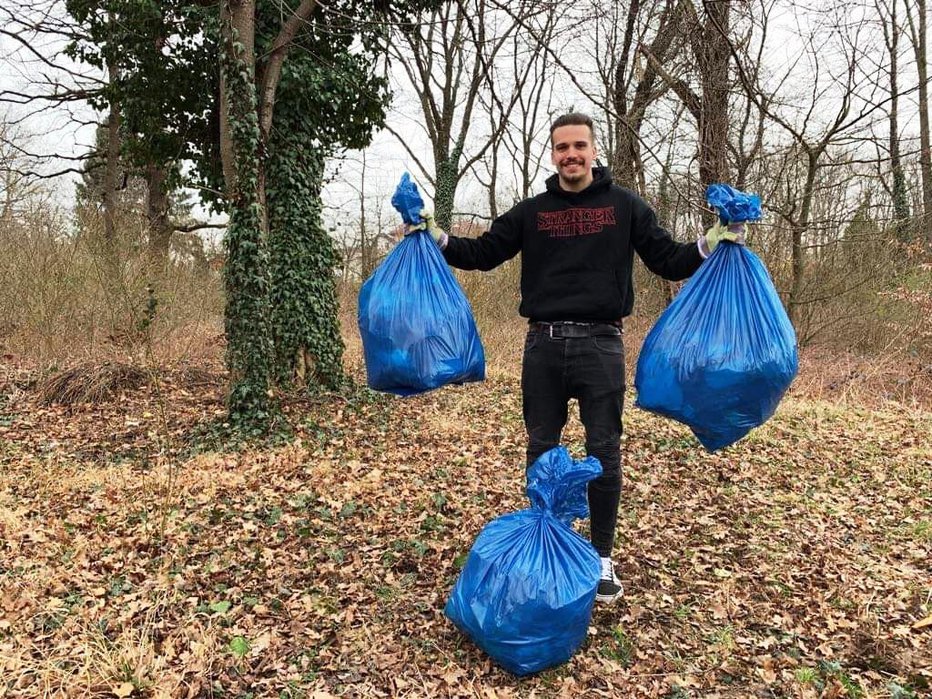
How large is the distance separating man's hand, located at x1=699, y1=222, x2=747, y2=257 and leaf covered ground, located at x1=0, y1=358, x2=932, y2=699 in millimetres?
1497

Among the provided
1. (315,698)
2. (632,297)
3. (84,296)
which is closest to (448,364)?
(632,297)

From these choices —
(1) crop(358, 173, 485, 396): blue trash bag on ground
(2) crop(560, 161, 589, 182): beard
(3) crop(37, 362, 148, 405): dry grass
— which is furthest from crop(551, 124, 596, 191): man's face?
(3) crop(37, 362, 148, 405): dry grass

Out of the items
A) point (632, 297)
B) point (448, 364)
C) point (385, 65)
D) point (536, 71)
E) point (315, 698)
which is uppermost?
point (536, 71)

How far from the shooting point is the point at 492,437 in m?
5.30

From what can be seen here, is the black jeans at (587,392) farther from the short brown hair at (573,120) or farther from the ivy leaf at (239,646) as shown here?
the ivy leaf at (239,646)

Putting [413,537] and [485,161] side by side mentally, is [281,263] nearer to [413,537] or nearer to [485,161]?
[413,537]

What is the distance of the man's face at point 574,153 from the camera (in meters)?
2.23

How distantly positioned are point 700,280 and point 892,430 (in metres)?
4.42

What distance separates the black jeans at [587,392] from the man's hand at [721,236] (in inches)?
17.5

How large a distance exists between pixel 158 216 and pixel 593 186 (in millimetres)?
8552

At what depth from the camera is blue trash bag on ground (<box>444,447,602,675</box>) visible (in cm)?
202

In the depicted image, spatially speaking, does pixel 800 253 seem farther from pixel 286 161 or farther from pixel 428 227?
pixel 428 227

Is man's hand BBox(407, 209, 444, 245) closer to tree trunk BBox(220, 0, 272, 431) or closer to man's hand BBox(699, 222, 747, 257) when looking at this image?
Result: man's hand BBox(699, 222, 747, 257)

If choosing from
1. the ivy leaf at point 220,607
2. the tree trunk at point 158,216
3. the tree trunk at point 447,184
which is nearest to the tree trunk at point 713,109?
the tree trunk at point 447,184
